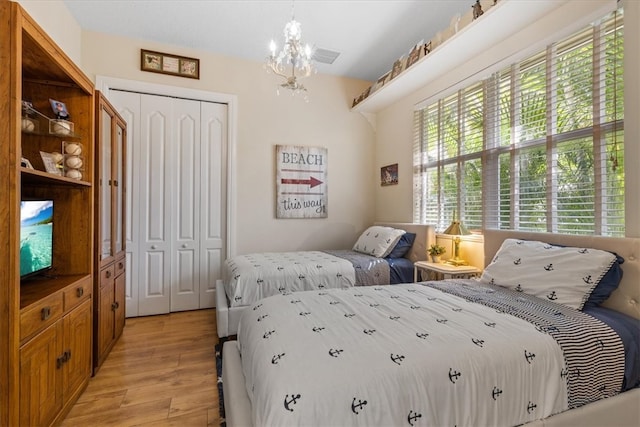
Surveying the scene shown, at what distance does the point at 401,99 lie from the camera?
3.86 meters

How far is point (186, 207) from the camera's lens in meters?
3.49

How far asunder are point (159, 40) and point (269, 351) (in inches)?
143

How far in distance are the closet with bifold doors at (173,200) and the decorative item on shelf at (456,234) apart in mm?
2553

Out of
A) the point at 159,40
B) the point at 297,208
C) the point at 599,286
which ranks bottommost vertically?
the point at 599,286

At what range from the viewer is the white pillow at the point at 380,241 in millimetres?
3295

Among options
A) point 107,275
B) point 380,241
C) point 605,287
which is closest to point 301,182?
point 380,241

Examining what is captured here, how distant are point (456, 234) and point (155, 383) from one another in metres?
2.65

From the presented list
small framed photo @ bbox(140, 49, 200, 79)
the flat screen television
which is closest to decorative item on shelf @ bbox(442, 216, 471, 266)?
the flat screen television

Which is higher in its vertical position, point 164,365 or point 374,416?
point 374,416

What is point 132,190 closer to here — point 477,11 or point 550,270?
point 477,11

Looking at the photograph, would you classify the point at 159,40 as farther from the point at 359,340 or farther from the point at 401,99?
the point at 359,340

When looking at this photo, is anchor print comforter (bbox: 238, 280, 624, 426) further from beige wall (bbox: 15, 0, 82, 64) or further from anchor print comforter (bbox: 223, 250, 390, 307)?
beige wall (bbox: 15, 0, 82, 64)

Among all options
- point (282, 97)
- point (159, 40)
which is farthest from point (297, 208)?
point (159, 40)

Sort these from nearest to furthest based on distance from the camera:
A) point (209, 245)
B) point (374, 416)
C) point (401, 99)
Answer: point (374, 416)
point (209, 245)
point (401, 99)
